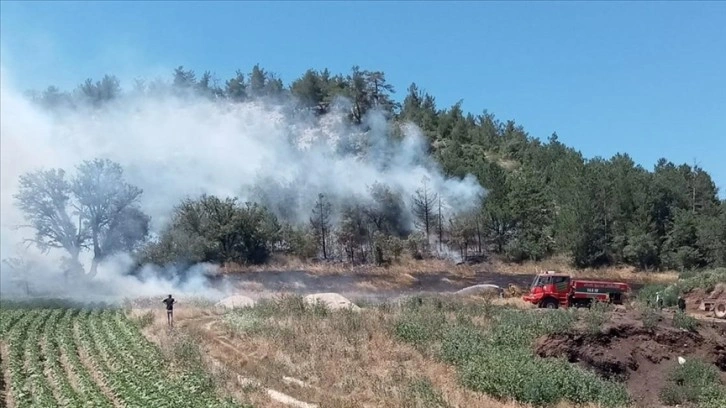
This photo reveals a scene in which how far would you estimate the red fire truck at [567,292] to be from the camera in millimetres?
35625

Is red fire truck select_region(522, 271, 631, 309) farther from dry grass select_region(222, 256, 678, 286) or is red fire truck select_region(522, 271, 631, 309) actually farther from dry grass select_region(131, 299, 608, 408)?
dry grass select_region(222, 256, 678, 286)

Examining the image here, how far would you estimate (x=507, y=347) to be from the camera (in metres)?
24.7

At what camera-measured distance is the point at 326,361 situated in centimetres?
2256

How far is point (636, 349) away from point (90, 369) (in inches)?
717

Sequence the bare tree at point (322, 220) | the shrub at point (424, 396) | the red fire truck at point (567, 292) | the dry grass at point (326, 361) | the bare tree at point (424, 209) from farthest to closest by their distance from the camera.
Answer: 1. the bare tree at point (424, 209)
2. the bare tree at point (322, 220)
3. the red fire truck at point (567, 292)
4. the dry grass at point (326, 361)
5. the shrub at point (424, 396)

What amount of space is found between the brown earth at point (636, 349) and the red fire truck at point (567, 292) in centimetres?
891

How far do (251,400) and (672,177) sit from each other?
65.1 meters

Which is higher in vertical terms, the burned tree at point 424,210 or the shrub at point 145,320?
the burned tree at point 424,210

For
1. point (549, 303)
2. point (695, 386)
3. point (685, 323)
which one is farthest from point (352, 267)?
point (695, 386)

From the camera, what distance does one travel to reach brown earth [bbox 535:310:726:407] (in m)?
23.6

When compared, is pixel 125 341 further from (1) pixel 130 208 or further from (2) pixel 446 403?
(1) pixel 130 208

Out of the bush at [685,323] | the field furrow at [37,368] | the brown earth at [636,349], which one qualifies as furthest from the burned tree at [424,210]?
the brown earth at [636,349]

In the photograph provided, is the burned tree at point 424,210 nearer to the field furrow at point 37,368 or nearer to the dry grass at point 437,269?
the dry grass at point 437,269

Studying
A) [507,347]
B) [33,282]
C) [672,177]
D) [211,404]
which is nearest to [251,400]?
[211,404]
